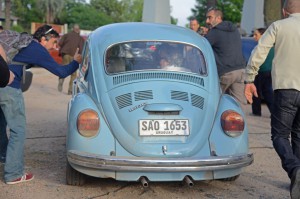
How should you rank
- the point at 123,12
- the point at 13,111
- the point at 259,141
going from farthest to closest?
the point at 123,12 < the point at 259,141 < the point at 13,111

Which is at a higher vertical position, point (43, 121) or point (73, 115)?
point (73, 115)

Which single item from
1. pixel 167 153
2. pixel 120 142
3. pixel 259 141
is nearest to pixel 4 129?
pixel 120 142

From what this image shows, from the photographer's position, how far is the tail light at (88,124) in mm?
4949

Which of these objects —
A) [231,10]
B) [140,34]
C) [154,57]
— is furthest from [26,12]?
[154,57]

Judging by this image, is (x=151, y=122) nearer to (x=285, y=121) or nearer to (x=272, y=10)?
(x=285, y=121)

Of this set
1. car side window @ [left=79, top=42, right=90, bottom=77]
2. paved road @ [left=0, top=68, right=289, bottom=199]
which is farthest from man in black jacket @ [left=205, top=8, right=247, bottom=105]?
car side window @ [left=79, top=42, right=90, bottom=77]

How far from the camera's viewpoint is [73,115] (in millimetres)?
5078

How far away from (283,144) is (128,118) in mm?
1515

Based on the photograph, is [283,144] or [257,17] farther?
[257,17]

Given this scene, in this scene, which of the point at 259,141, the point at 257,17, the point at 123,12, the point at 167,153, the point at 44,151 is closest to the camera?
the point at 167,153

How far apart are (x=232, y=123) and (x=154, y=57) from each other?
1.21 m

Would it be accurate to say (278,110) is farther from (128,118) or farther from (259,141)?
(259,141)

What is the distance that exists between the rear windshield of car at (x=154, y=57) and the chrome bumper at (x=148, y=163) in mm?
1202

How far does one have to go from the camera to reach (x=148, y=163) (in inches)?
183
